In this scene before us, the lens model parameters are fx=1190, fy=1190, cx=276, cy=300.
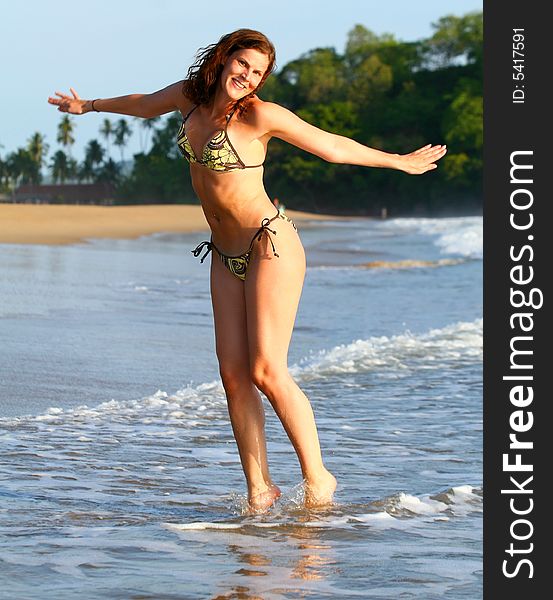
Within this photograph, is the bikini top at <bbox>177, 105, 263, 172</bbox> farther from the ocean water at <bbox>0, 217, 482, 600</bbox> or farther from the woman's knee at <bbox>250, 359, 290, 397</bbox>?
the ocean water at <bbox>0, 217, 482, 600</bbox>

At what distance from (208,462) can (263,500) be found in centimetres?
90

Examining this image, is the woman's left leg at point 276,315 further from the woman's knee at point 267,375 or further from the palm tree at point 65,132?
the palm tree at point 65,132

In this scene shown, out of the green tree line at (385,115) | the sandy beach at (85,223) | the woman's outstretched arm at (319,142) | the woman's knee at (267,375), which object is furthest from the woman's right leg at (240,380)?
the green tree line at (385,115)

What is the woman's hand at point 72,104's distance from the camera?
16.5 ft

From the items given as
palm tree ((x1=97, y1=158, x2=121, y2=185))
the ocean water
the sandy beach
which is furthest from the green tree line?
the ocean water

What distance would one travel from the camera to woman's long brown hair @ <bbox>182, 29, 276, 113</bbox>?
425 cm

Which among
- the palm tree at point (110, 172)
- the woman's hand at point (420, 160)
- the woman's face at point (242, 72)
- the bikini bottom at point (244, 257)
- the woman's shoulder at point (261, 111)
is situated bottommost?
the bikini bottom at point (244, 257)

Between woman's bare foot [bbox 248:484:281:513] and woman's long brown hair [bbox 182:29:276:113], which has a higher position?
woman's long brown hair [bbox 182:29:276:113]

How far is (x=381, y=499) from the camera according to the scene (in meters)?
4.66

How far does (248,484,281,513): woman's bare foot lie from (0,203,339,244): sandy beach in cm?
1915

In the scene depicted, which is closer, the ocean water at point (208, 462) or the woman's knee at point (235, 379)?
the ocean water at point (208, 462)

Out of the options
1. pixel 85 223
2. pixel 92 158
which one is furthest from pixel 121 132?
pixel 85 223

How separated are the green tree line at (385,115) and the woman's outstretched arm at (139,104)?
→ 285 feet

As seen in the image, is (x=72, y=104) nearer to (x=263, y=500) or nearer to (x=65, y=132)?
(x=263, y=500)
